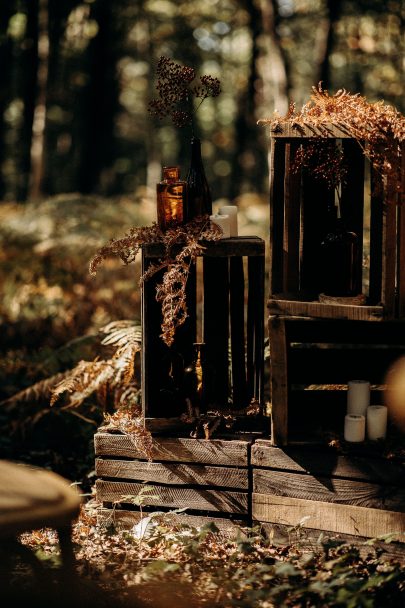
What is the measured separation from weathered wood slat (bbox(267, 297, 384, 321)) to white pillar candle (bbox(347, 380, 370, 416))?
1.85ft

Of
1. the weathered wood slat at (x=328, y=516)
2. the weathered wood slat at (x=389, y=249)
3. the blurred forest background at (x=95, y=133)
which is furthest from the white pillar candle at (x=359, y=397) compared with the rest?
the blurred forest background at (x=95, y=133)

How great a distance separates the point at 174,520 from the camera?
3.98 metres

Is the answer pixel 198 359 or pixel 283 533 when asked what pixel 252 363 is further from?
pixel 283 533

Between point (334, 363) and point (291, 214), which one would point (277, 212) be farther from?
point (334, 363)

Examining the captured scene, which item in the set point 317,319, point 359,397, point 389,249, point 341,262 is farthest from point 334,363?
point 389,249

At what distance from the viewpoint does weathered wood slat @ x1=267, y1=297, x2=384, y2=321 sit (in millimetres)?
3469

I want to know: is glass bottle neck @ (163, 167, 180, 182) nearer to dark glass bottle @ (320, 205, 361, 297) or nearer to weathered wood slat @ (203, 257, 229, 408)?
weathered wood slat @ (203, 257, 229, 408)

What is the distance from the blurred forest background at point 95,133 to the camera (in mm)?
6617

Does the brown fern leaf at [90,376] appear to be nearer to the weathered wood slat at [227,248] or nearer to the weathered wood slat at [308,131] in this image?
the weathered wood slat at [227,248]

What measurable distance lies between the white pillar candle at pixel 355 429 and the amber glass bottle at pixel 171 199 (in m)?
1.33

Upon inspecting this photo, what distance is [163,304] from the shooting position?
149 inches

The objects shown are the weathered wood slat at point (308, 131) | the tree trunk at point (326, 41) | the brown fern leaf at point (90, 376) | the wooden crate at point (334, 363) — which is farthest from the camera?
the tree trunk at point (326, 41)

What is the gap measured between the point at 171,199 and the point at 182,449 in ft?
4.30

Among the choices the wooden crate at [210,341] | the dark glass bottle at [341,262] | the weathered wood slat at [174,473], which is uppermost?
the dark glass bottle at [341,262]
